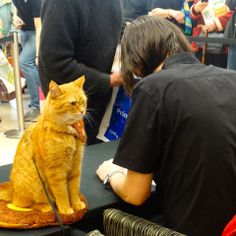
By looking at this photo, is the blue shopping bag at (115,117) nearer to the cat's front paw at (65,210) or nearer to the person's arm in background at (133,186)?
the person's arm in background at (133,186)

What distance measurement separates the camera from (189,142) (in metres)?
0.91

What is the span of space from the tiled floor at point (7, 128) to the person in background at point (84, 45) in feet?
4.49

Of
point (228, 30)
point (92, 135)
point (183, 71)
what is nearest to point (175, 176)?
point (183, 71)

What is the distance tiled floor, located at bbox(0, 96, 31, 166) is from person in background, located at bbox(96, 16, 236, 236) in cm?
185

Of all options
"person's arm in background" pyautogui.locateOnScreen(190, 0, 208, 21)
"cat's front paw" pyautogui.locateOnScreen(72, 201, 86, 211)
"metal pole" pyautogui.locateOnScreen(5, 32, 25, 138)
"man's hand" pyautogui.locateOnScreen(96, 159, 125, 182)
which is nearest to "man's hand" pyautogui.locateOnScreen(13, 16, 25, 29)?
"metal pole" pyautogui.locateOnScreen(5, 32, 25, 138)

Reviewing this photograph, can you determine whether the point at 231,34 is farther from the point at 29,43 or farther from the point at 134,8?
the point at 29,43

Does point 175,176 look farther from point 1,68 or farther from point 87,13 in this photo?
point 1,68

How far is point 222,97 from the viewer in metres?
0.94

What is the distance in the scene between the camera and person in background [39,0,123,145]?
4.46 ft

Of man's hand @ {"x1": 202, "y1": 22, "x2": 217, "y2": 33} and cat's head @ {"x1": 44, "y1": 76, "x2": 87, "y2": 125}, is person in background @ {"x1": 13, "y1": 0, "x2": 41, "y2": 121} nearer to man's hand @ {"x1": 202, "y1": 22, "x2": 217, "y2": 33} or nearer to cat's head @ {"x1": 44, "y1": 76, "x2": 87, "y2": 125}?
man's hand @ {"x1": 202, "y1": 22, "x2": 217, "y2": 33}

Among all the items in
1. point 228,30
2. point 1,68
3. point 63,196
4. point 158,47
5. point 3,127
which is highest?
point 158,47

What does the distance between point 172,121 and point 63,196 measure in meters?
0.34

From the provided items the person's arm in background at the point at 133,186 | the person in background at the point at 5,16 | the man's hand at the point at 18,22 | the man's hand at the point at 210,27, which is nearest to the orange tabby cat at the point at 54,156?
the person's arm in background at the point at 133,186

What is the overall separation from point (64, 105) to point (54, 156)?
13cm
